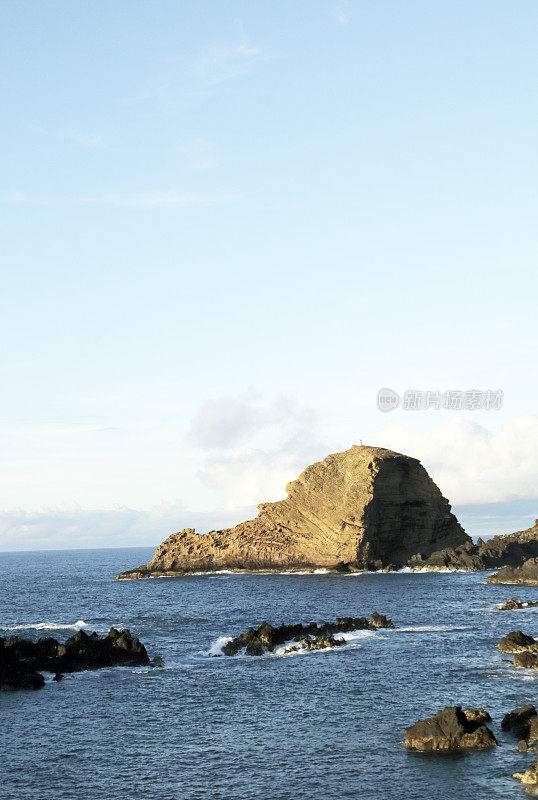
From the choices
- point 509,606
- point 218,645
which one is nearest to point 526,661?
point 218,645

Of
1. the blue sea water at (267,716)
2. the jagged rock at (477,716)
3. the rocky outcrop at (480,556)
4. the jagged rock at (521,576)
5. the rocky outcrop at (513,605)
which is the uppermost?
the rocky outcrop at (480,556)

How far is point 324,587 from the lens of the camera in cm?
11231

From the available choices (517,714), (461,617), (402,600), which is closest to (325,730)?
(517,714)

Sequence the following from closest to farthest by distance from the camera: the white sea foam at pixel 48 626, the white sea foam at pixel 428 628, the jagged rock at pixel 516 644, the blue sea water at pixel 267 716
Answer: the blue sea water at pixel 267 716 < the jagged rock at pixel 516 644 < the white sea foam at pixel 428 628 < the white sea foam at pixel 48 626

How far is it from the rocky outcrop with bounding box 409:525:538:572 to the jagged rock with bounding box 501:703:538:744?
334ft

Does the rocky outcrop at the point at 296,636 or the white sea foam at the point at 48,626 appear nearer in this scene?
the rocky outcrop at the point at 296,636

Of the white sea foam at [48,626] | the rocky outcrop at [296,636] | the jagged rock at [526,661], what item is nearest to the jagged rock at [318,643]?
the rocky outcrop at [296,636]

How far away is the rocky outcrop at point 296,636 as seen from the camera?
63.5 m

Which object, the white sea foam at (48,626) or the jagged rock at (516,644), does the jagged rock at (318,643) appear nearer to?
the jagged rock at (516,644)

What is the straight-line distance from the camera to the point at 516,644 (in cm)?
5794

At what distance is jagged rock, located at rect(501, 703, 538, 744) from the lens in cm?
3594

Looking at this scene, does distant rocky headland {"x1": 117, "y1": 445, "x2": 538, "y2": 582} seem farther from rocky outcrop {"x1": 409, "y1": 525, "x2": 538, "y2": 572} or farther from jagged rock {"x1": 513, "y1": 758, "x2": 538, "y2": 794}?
jagged rock {"x1": 513, "y1": 758, "x2": 538, "y2": 794}

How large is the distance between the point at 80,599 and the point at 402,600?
168ft

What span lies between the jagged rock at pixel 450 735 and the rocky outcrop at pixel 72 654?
28902mm
